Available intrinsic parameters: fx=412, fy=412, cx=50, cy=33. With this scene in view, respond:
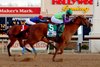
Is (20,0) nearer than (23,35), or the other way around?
(23,35)

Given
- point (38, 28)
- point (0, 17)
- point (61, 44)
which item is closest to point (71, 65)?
point (61, 44)

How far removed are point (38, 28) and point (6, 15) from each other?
32.4 m

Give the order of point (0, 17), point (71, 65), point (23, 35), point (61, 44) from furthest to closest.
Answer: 1. point (0, 17)
2. point (23, 35)
3. point (61, 44)
4. point (71, 65)

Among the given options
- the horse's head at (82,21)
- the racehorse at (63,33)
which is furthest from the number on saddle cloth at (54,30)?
the horse's head at (82,21)

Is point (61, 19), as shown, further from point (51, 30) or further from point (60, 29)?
point (51, 30)

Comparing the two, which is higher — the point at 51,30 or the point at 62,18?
the point at 62,18

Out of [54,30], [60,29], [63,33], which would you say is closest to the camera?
[63,33]

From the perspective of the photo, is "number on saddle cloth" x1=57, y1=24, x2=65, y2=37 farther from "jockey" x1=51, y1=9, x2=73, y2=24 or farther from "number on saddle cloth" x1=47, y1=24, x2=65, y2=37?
"jockey" x1=51, y1=9, x2=73, y2=24

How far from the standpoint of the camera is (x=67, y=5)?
157 ft

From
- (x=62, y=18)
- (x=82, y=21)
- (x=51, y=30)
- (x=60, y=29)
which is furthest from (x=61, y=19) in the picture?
(x=82, y=21)

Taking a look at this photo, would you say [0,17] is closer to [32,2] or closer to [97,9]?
[32,2]

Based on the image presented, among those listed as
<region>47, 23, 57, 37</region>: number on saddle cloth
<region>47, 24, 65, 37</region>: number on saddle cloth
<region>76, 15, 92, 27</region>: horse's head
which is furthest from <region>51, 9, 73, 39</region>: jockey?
<region>76, 15, 92, 27</region>: horse's head

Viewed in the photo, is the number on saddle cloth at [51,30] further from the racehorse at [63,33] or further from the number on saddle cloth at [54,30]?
the racehorse at [63,33]

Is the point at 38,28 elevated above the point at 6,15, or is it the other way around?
the point at 38,28
